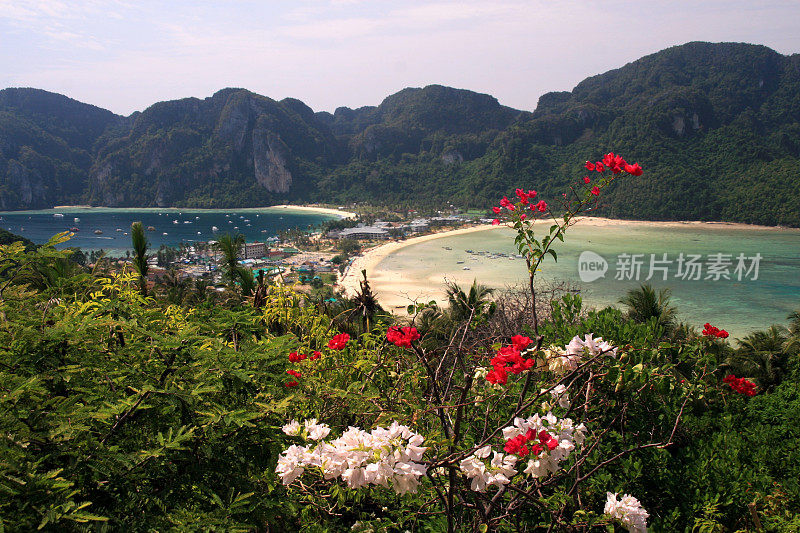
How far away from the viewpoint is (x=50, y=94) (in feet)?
422

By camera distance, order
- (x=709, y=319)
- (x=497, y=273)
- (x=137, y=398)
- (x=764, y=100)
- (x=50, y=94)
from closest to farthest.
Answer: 1. (x=137, y=398)
2. (x=709, y=319)
3. (x=497, y=273)
4. (x=764, y=100)
5. (x=50, y=94)

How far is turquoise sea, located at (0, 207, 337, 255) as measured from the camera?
2373 inches

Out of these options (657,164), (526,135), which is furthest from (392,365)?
(526,135)

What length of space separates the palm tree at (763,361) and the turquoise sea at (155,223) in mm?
54846

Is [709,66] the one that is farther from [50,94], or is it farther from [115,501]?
[50,94]

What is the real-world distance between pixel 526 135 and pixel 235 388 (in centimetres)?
10089

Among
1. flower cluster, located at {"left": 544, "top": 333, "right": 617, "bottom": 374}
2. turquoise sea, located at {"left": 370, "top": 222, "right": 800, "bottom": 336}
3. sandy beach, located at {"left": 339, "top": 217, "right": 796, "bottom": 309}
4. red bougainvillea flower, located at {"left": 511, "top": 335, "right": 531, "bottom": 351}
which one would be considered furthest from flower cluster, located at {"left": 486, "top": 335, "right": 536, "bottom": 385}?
turquoise sea, located at {"left": 370, "top": 222, "right": 800, "bottom": 336}

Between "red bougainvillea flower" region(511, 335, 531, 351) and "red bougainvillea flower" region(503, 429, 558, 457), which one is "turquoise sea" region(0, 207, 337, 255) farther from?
"red bougainvillea flower" region(503, 429, 558, 457)

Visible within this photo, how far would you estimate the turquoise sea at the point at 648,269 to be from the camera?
2464 cm

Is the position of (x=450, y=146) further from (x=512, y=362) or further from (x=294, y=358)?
(x=512, y=362)

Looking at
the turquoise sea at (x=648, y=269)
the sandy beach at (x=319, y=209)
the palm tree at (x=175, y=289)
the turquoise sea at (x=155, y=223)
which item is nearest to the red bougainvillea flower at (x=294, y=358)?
the palm tree at (x=175, y=289)

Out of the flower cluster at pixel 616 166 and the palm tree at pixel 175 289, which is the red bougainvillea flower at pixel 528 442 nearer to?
the flower cluster at pixel 616 166

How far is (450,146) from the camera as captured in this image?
363ft

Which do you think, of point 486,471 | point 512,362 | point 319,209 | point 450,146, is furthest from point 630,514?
point 450,146
